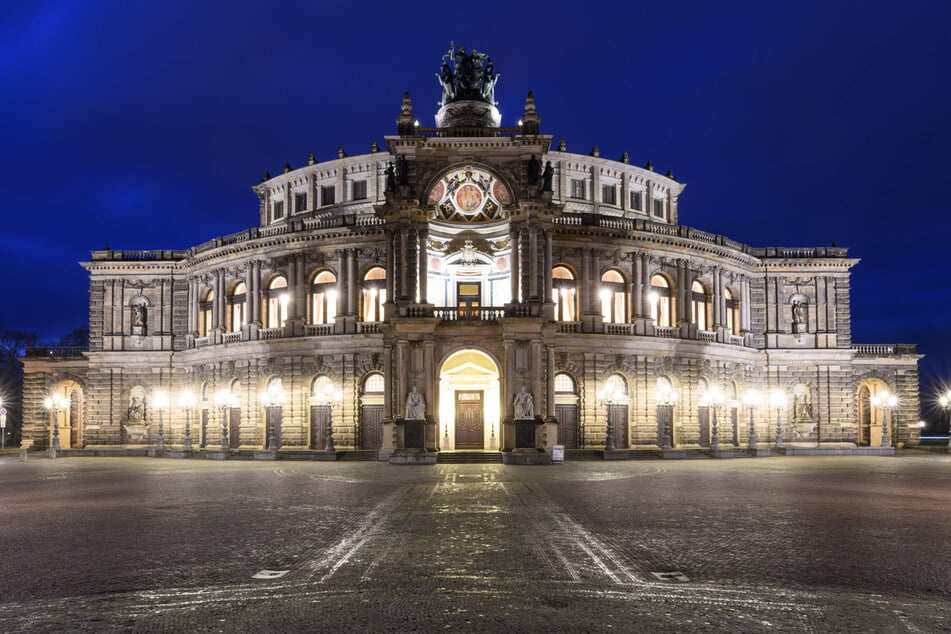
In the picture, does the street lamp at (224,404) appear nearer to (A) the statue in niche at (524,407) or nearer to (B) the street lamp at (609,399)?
(A) the statue in niche at (524,407)

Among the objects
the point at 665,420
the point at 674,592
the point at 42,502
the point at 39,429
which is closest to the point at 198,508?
the point at 42,502

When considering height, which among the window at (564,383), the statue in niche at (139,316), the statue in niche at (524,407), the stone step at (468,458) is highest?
the statue in niche at (139,316)

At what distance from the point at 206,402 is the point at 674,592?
186ft

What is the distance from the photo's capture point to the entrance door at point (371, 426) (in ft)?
184

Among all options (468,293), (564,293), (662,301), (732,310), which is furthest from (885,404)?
(468,293)

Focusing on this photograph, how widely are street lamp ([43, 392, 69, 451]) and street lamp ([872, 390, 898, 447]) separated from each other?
62108 millimetres

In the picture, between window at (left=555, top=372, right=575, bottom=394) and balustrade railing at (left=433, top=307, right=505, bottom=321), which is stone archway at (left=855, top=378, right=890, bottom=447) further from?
balustrade railing at (left=433, top=307, right=505, bottom=321)

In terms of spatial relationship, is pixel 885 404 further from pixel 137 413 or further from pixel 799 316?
pixel 137 413

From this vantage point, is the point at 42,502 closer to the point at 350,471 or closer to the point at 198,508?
the point at 198,508

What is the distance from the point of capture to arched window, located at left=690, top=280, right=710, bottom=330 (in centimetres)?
6156

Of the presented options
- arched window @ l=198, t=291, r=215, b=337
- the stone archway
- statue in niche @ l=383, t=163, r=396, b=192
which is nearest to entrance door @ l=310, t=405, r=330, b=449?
arched window @ l=198, t=291, r=215, b=337

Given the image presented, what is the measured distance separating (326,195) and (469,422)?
2466 cm

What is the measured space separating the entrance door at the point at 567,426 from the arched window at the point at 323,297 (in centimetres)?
1739

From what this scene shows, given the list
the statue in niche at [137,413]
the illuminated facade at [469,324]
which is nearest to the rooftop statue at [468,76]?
the illuminated facade at [469,324]
